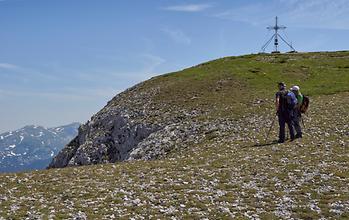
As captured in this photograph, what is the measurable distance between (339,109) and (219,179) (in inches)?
1098

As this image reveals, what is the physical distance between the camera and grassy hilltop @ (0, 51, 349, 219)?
1948 cm

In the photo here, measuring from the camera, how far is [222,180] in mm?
24703

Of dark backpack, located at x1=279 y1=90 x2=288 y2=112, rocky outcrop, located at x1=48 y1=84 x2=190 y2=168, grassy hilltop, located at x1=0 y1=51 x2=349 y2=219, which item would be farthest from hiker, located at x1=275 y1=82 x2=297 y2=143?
rocky outcrop, located at x1=48 y1=84 x2=190 y2=168

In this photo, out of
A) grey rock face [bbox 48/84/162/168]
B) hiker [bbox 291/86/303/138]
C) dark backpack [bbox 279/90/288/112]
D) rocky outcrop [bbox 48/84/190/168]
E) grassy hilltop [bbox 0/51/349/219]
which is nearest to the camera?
grassy hilltop [bbox 0/51/349/219]

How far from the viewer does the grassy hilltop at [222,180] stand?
1948 centimetres

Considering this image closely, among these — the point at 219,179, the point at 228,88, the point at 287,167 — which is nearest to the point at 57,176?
the point at 219,179

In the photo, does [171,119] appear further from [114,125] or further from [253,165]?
[253,165]

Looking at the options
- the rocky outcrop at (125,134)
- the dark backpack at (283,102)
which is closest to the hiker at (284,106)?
the dark backpack at (283,102)

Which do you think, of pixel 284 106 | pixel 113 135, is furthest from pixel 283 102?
pixel 113 135

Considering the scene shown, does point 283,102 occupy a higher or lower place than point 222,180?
higher

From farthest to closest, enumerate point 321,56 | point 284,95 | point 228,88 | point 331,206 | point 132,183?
point 321,56 → point 228,88 → point 284,95 → point 132,183 → point 331,206

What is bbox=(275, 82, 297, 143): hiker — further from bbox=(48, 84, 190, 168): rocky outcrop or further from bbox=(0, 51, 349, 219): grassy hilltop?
bbox=(48, 84, 190, 168): rocky outcrop

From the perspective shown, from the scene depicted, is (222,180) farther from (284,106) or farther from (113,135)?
(113,135)

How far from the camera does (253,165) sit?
28.1m
